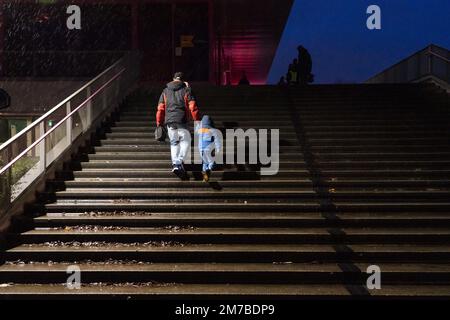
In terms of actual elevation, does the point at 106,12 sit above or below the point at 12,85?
above

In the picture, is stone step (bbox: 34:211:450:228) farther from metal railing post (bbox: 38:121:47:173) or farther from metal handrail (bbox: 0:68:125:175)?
metal railing post (bbox: 38:121:47:173)

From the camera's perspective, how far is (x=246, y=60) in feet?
100

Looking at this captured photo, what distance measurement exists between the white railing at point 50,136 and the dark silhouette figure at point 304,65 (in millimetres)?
6748

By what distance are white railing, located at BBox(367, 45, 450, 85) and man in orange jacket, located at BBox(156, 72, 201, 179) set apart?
727cm

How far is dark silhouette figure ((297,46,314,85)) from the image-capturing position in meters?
16.0

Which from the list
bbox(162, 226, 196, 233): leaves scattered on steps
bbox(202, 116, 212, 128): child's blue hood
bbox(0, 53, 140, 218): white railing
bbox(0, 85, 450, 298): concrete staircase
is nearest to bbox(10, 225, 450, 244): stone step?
bbox(0, 85, 450, 298): concrete staircase

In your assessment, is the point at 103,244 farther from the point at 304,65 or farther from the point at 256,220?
the point at 304,65

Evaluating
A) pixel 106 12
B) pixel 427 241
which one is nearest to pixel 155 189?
pixel 427 241

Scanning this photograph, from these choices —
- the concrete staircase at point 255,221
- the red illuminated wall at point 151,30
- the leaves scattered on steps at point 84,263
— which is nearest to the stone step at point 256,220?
the concrete staircase at point 255,221

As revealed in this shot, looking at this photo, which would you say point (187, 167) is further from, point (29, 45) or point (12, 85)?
point (29, 45)

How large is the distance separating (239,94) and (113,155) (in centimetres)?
469

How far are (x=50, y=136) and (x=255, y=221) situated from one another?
366cm

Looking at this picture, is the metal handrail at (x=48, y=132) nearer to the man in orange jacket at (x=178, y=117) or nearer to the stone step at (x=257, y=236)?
the stone step at (x=257, y=236)

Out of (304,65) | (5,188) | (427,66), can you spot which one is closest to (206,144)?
(5,188)
